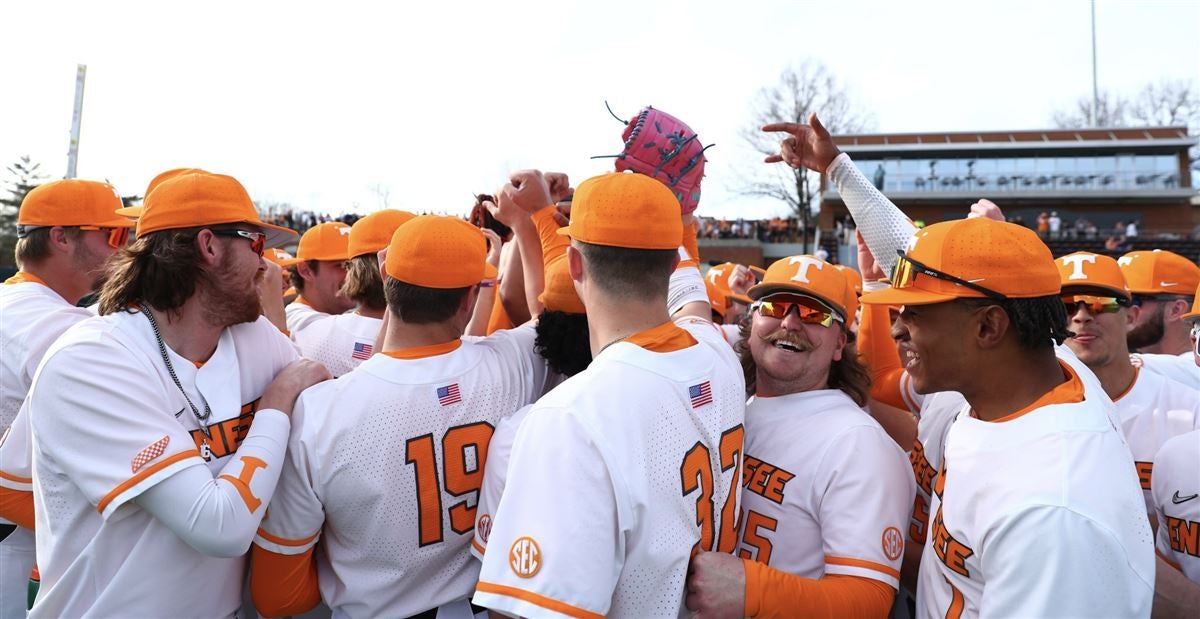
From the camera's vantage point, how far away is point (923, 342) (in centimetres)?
237

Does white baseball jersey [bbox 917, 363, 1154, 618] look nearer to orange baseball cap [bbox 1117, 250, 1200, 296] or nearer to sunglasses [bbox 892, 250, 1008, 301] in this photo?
A: sunglasses [bbox 892, 250, 1008, 301]

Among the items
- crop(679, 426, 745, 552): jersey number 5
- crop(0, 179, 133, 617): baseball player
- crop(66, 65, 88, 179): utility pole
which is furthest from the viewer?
crop(66, 65, 88, 179): utility pole

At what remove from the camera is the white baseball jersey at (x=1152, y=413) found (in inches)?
150

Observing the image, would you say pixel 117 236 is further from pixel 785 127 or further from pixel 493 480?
pixel 785 127

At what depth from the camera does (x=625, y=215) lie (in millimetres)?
2223

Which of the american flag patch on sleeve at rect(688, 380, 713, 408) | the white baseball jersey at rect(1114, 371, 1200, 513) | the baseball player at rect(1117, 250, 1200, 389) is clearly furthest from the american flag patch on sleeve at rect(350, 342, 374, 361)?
the baseball player at rect(1117, 250, 1200, 389)

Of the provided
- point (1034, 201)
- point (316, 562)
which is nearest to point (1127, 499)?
point (316, 562)

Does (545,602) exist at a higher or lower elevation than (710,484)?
lower

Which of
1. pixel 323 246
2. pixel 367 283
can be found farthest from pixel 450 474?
pixel 323 246

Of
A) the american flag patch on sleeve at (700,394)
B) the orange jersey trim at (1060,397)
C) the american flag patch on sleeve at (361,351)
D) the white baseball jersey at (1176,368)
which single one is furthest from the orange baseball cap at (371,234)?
the white baseball jersey at (1176,368)

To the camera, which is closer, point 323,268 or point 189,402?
point 189,402

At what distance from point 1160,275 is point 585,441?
528 cm

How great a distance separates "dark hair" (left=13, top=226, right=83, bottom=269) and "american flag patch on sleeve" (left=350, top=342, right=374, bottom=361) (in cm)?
172

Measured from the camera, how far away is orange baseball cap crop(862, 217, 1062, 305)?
2230mm
